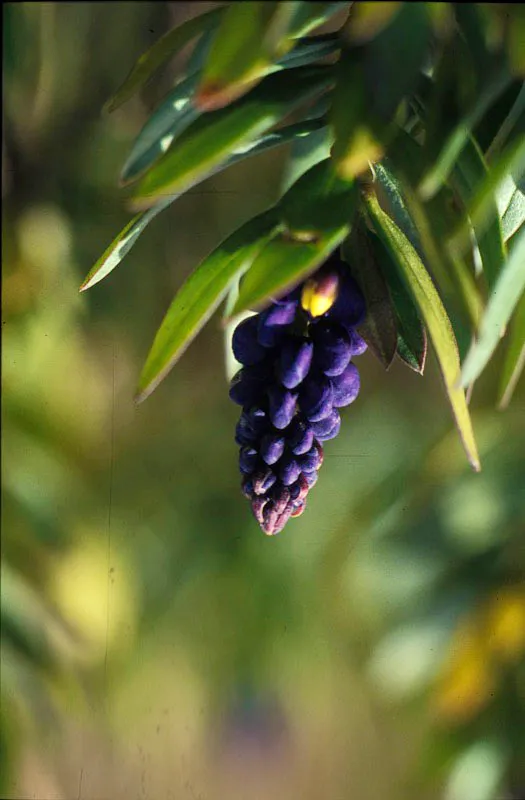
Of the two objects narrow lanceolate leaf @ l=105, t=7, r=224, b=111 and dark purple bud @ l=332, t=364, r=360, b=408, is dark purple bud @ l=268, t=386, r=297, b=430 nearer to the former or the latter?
dark purple bud @ l=332, t=364, r=360, b=408

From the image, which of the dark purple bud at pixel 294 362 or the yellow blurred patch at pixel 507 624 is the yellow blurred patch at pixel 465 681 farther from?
the dark purple bud at pixel 294 362

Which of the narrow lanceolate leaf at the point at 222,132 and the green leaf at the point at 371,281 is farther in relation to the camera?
the green leaf at the point at 371,281

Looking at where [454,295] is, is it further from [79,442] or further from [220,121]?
[79,442]

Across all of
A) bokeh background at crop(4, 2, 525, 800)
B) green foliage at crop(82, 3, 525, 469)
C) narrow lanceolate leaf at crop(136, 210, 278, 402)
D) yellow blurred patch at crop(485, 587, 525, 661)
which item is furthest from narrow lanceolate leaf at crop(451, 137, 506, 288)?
yellow blurred patch at crop(485, 587, 525, 661)

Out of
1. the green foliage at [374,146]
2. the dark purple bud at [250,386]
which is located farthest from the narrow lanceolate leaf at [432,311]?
the dark purple bud at [250,386]

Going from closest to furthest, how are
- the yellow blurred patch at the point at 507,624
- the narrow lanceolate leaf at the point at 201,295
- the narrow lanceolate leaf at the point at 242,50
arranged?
1. the narrow lanceolate leaf at the point at 242,50
2. the narrow lanceolate leaf at the point at 201,295
3. the yellow blurred patch at the point at 507,624

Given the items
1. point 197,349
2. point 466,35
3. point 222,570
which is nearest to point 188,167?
point 466,35

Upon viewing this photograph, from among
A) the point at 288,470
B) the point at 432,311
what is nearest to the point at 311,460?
the point at 288,470

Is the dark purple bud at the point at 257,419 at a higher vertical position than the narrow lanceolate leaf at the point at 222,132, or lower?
lower
